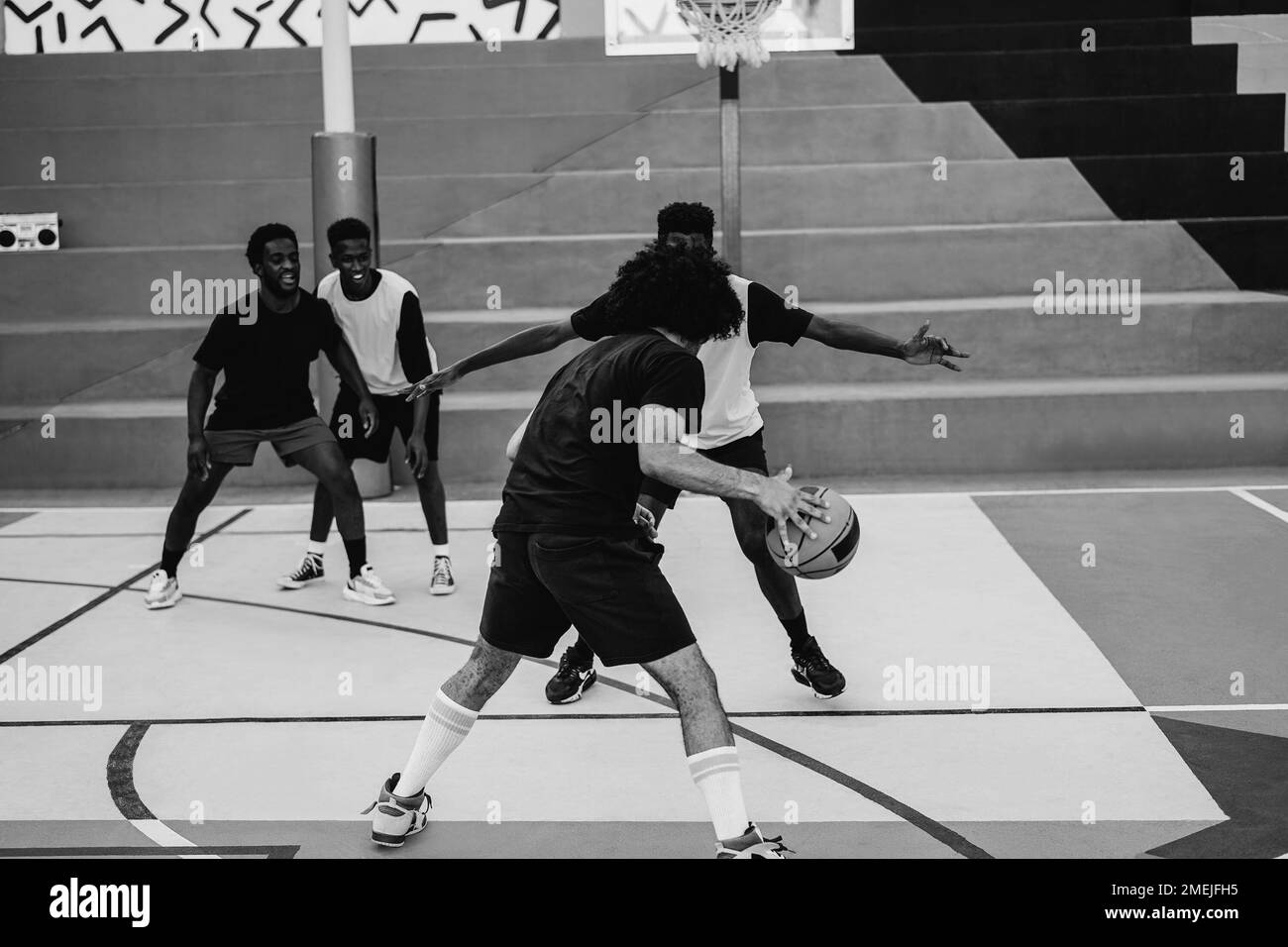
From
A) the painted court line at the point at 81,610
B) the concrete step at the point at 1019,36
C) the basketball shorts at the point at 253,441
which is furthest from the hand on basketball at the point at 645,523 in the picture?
the concrete step at the point at 1019,36

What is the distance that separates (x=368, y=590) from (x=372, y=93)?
6.95 meters

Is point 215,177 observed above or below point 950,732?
above

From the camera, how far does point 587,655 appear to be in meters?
5.32

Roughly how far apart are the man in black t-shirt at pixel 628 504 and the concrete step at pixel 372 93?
8860mm

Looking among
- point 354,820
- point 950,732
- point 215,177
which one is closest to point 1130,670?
point 950,732

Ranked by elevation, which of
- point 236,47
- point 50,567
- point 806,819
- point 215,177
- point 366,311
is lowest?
point 806,819

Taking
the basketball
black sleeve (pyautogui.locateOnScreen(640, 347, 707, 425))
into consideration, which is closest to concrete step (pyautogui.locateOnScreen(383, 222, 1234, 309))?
the basketball

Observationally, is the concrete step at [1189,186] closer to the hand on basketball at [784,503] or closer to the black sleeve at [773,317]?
the black sleeve at [773,317]

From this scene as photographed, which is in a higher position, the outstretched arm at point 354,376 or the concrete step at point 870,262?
the concrete step at point 870,262

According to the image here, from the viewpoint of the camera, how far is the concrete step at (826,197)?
36.3 feet

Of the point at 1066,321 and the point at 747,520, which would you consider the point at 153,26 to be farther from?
the point at 747,520

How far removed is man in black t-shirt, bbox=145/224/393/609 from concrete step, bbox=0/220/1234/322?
4071mm

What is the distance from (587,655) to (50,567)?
3430 millimetres

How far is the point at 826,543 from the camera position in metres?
4.12
